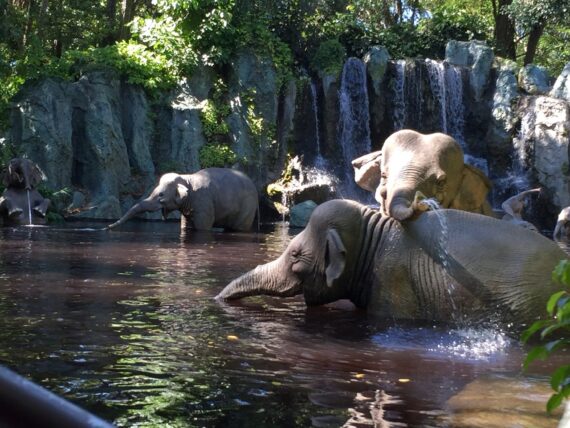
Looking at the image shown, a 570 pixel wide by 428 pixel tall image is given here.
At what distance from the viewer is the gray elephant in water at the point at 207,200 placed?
66.3ft

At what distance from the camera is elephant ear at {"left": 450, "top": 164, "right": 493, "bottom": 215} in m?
9.98

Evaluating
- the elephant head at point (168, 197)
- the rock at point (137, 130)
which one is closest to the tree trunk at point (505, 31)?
the rock at point (137, 130)

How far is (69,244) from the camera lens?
1496 centimetres

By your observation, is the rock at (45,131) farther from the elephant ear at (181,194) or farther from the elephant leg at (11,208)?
the elephant ear at (181,194)

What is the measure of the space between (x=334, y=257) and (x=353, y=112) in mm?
23265

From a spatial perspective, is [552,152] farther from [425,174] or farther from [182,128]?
[425,174]

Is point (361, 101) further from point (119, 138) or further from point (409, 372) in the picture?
point (409, 372)

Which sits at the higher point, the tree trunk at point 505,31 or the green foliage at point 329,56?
the tree trunk at point 505,31

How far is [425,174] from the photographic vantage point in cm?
945

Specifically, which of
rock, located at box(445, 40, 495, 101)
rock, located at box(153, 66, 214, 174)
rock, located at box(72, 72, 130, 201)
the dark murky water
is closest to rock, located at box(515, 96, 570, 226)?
rock, located at box(445, 40, 495, 101)

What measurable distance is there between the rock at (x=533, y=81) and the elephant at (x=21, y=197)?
18.5m

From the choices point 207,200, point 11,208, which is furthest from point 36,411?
point 11,208

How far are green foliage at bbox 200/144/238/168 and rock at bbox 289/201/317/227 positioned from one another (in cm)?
266

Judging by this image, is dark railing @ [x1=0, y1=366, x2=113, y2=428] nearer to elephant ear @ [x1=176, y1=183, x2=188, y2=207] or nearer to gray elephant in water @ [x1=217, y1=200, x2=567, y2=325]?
gray elephant in water @ [x1=217, y1=200, x2=567, y2=325]
